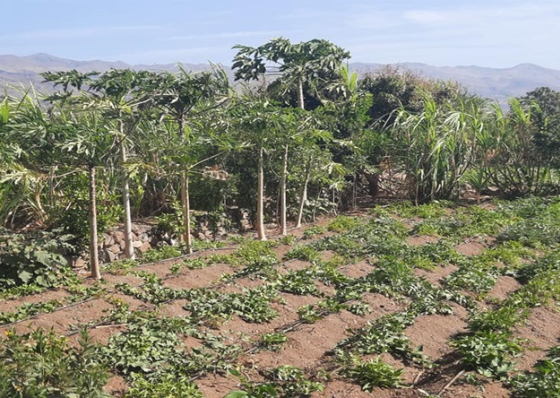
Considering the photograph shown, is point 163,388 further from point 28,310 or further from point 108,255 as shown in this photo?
point 108,255

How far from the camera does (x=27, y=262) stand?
20.5ft

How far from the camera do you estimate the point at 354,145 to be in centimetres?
1164

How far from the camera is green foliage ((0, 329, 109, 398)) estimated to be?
361 centimetres

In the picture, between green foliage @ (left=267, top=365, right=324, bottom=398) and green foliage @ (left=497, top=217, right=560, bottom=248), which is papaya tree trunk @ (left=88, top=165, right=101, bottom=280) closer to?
green foliage @ (left=267, top=365, right=324, bottom=398)

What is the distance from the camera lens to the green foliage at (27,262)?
6.18 meters

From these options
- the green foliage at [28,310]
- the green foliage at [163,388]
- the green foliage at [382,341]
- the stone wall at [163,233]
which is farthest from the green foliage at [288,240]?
the green foliage at [163,388]

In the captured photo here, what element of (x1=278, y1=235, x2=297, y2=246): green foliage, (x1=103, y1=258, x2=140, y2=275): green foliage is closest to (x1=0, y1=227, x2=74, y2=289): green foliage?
(x1=103, y1=258, x2=140, y2=275): green foliage

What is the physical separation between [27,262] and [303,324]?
2930 mm

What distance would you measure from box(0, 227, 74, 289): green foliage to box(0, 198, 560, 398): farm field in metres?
0.17

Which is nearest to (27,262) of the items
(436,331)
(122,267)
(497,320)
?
(122,267)

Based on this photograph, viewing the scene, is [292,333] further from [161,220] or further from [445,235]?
[445,235]

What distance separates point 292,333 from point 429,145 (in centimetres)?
843

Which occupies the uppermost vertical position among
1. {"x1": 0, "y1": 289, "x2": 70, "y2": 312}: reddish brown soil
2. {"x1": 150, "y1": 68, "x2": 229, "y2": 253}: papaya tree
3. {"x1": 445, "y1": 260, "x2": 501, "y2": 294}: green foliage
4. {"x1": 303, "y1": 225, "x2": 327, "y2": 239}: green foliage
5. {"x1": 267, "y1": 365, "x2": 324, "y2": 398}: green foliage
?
{"x1": 150, "y1": 68, "x2": 229, "y2": 253}: papaya tree

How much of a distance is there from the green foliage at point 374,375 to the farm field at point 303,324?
1cm
